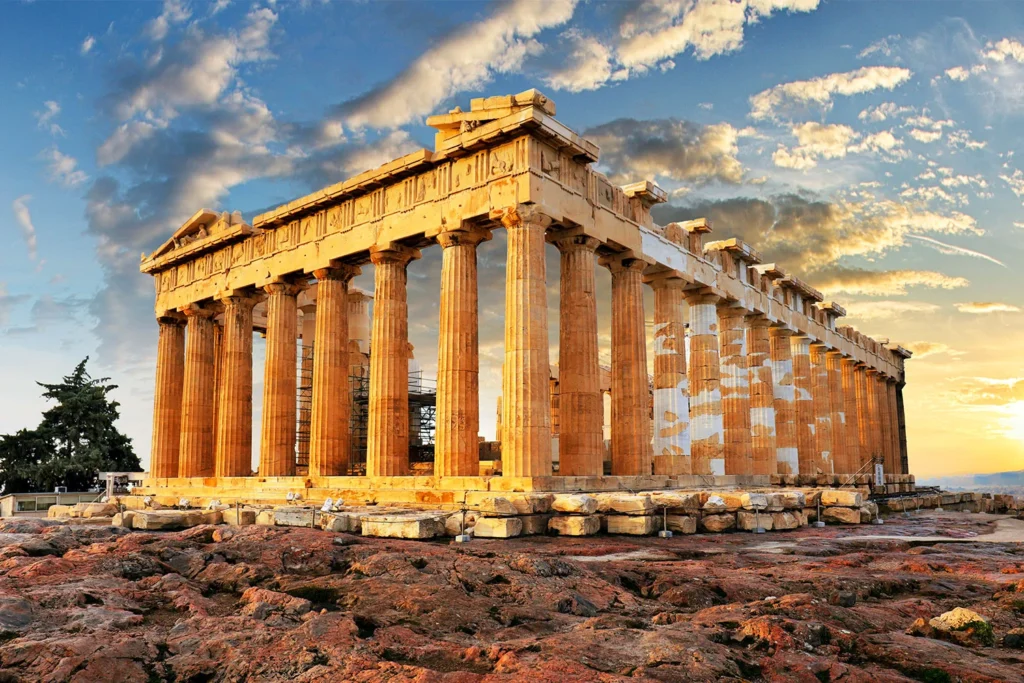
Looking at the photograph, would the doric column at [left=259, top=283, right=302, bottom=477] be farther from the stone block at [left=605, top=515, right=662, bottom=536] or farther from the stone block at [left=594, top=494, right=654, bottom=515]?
the stone block at [left=605, top=515, right=662, bottom=536]

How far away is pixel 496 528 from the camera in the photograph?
16312 mm

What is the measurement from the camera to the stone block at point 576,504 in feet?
55.8

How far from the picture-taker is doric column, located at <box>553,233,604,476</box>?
75.4ft

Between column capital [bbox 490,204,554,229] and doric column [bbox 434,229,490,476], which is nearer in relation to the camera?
column capital [bbox 490,204,554,229]

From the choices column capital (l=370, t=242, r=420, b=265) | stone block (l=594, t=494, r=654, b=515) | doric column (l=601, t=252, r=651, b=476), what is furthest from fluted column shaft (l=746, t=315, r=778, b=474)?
stone block (l=594, t=494, r=654, b=515)

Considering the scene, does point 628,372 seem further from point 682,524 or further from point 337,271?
point 337,271

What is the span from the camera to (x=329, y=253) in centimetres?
2756

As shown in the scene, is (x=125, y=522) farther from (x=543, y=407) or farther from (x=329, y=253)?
(x=329, y=253)

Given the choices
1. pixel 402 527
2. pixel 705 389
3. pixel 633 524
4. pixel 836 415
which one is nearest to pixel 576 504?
pixel 633 524

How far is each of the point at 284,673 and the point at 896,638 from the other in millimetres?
5434

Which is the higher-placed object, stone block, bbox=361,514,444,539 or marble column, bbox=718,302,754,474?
marble column, bbox=718,302,754,474

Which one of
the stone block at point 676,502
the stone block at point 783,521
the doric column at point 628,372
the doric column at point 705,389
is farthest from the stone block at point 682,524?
the doric column at point 705,389

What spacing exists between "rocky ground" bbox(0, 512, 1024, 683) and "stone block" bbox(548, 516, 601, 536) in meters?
2.58

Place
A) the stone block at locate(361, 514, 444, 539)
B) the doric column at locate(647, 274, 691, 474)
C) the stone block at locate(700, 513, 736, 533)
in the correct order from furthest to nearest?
1. the doric column at locate(647, 274, 691, 474)
2. the stone block at locate(700, 513, 736, 533)
3. the stone block at locate(361, 514, 444, 539)
